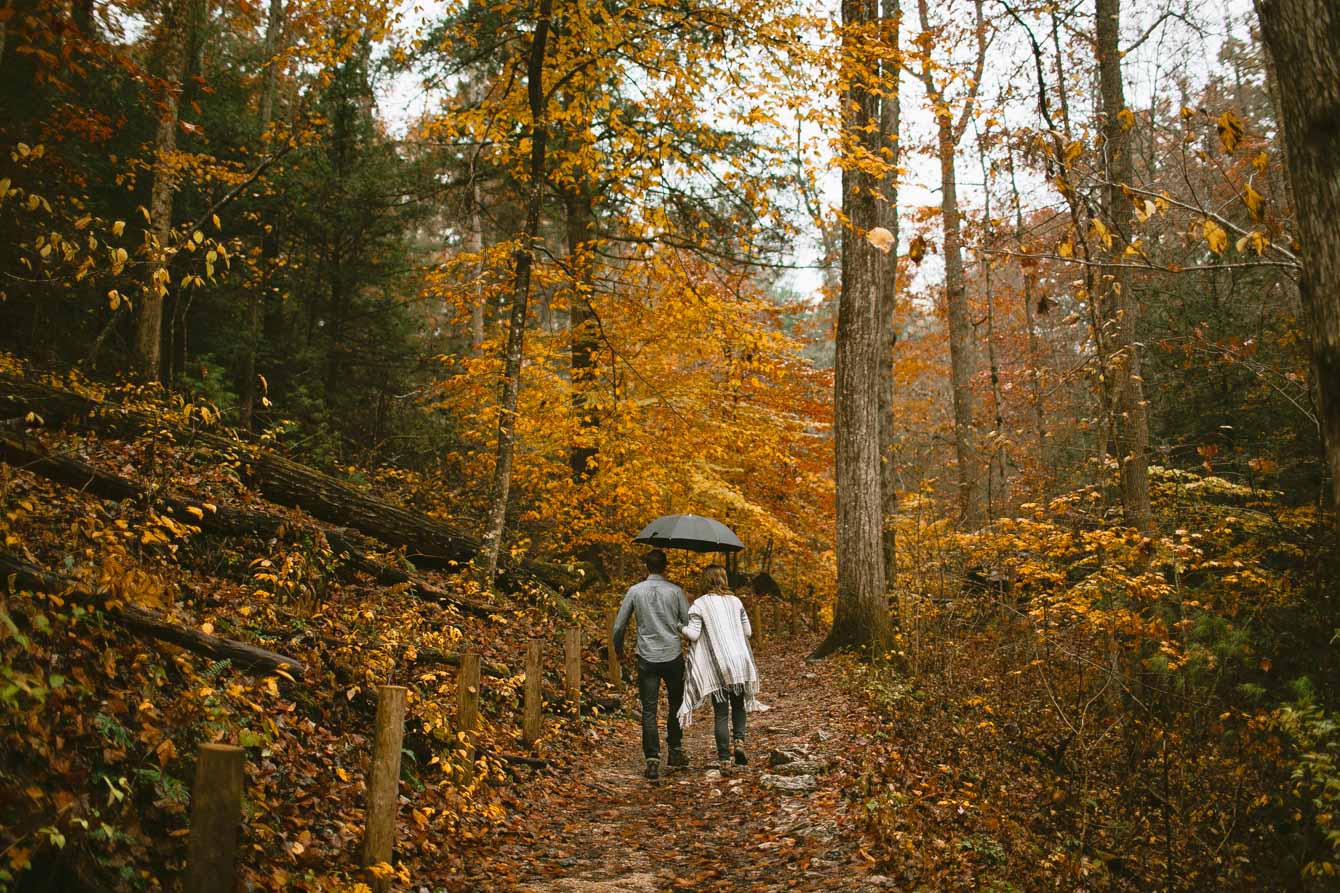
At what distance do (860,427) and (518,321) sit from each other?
531 centimetres

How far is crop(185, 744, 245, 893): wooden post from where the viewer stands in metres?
3.12

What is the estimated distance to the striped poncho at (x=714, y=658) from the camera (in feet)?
25.7

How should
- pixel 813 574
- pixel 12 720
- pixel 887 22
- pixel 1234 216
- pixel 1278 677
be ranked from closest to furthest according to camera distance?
pixel 12 720 < pixel 1278 677 < pixel 887 22 < pixel 1234 216 < pixel 813 574

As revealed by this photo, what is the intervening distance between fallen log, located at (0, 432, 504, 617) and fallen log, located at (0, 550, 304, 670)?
1.36 metres

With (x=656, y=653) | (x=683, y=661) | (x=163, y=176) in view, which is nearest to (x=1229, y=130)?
(x=656, y=653)

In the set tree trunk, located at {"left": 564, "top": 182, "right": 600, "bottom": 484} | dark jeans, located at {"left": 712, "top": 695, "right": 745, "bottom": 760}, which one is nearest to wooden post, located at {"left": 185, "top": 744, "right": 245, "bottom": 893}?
dark jeans, located at {"left": 712, "top": 695, "right": 745, "bottom": 760}

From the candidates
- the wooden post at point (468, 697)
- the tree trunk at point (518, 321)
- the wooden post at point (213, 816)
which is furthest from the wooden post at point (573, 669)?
the wooden post at point (213, 816)

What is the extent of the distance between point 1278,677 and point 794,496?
11976 mm

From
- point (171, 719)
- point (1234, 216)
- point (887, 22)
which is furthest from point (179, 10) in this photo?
point (1234, 216)

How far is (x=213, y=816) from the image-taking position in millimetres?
3127

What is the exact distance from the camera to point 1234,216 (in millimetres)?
16562

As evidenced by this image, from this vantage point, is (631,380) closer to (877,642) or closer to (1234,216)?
(877,642)

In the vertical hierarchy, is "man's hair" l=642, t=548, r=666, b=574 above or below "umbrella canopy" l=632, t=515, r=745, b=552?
below

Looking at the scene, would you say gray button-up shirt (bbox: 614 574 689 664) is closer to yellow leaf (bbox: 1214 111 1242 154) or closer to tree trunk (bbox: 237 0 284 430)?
yellow leaf (bbox: 1214 111 1242 154)
